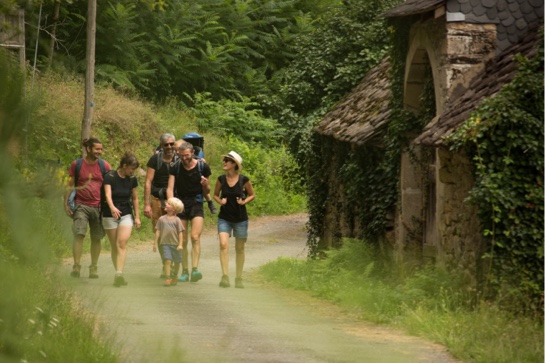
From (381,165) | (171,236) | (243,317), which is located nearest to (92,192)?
(171,236)

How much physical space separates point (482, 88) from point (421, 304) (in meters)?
2.63

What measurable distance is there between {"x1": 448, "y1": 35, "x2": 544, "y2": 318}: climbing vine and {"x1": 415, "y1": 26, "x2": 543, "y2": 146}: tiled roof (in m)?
0.46

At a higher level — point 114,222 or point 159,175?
point 159,175

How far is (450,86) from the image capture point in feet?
40.8

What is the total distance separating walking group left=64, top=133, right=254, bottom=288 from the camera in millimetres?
13336

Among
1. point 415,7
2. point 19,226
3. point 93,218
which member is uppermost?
point 415,7

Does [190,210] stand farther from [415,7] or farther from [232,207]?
[415,7]

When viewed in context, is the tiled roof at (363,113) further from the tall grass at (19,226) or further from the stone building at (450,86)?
the tall grass at (19,226)

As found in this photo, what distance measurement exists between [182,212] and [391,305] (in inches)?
136

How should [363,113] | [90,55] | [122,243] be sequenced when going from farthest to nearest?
[90,55] → [363,113] → [122,243]

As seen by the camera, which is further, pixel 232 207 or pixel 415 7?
pixel 232 207

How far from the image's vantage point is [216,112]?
35.5 meters

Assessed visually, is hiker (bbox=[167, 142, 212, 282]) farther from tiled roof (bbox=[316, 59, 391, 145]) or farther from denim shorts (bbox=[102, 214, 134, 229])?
tiled roof (bbox=[316, 59, 391, 145])

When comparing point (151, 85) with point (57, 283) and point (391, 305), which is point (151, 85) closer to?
point (391, 305)
